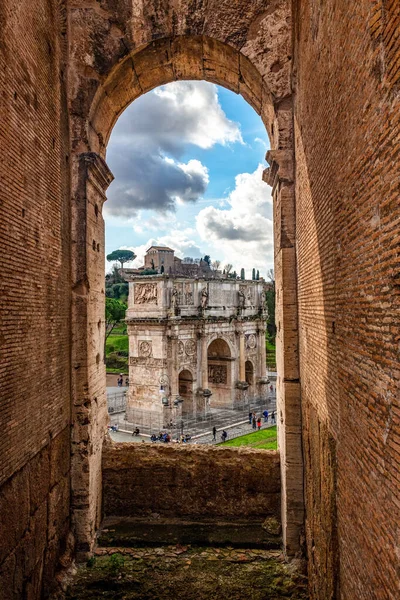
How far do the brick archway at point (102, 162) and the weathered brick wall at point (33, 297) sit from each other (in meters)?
0.23

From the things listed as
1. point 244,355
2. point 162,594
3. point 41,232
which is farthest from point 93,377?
point 244,355

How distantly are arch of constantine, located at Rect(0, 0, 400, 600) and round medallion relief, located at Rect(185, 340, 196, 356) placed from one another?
15.8 meters

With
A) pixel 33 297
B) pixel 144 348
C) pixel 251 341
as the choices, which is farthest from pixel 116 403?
pixel 33 297

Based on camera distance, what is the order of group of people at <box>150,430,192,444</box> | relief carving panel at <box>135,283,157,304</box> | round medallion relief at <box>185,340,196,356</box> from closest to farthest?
1. group of people at <box>150,430,192,444</box>
2. relief carving panel at <box>135,283,157,304</box>
3. round medallion relief at <box>185,340,196,356</box>

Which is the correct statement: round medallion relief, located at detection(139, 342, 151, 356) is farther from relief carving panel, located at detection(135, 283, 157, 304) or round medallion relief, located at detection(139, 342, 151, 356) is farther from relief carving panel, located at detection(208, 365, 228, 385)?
relief carving panel, located at detection(208, 365, 228, 385)

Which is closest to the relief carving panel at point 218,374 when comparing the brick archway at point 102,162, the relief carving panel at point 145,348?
the relief carving panel at point 145,348

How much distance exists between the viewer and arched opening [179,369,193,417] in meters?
23.6

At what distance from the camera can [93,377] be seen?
6.75m

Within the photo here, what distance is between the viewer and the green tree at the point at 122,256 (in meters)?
83.8

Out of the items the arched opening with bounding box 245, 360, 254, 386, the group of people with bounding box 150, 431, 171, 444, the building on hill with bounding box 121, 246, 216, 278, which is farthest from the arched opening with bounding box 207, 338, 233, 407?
the building on hill with bounding box 121, 246, 216, 278

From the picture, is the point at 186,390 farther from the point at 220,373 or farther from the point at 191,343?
the point at 220,373

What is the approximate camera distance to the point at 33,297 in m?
5.01

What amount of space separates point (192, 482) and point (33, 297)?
13.3ft

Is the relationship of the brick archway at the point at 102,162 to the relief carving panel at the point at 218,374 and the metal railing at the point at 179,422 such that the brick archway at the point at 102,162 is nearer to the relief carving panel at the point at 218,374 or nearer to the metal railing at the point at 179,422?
the metal railing at the point at 179,422
